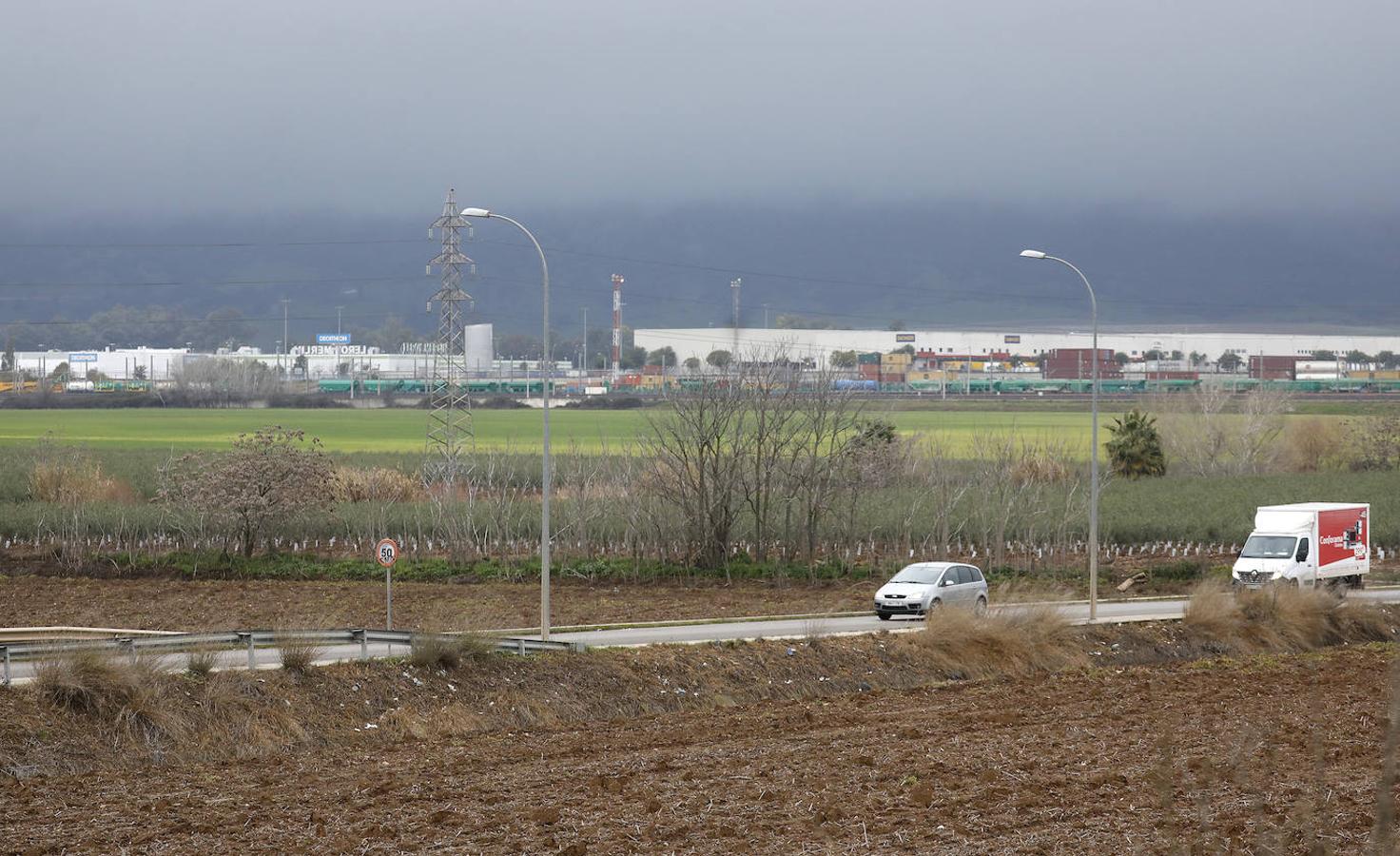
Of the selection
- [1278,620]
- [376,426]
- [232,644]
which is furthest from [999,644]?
[376,426]

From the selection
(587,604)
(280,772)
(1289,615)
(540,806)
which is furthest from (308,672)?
(1289,615)

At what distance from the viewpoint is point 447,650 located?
1136 inches

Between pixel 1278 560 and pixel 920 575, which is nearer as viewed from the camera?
pixel 920 575

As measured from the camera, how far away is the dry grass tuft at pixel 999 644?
3403 centimetres

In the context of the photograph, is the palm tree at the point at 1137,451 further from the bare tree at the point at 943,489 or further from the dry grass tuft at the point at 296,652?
the dry grass tuft at the point at 296,652

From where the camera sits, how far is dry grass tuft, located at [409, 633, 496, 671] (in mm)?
28531

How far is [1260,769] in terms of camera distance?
20688mm

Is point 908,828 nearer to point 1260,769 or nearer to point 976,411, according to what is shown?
point 1260,769

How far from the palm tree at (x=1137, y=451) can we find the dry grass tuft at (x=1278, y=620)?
38056 mm

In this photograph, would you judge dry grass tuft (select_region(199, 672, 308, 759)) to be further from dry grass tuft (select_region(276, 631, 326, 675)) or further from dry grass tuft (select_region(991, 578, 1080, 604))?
dry grass tuft (select_region(991, 578, 1080, 604))

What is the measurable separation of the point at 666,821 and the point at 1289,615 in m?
27.6

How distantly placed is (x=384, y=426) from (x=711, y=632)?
308ft

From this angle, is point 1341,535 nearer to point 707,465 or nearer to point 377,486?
point 707,465

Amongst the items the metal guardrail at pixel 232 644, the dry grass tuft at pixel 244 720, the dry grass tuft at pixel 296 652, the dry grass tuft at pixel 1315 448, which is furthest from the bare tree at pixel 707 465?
the dry grass tuft at pixel 1315 448
